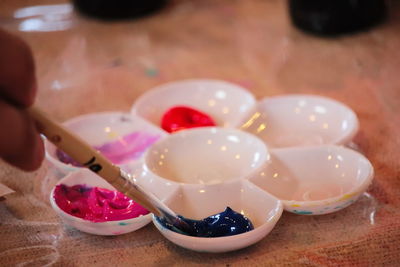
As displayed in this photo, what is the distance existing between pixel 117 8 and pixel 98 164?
1.09m

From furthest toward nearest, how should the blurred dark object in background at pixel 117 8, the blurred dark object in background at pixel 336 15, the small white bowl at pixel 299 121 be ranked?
the blurred dark object in background at pixel 117 8
the blurred dark object in background at pixel 336 15
the small white bowl at pixel 299 121

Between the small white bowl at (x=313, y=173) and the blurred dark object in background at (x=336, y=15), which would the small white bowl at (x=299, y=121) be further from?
the blurred dark object in background at (x=336, y=15)

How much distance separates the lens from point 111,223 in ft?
2.80

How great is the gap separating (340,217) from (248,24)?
0.93 metres

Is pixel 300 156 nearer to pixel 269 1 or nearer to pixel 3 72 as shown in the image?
pixel 3 72

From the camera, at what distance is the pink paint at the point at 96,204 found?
89cm

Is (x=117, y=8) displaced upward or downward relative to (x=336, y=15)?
downward

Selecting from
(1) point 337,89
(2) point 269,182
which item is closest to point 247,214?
(2) point 269,182

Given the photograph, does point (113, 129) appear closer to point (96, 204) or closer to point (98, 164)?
point (96, 204)

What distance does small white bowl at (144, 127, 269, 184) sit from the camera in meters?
1.00

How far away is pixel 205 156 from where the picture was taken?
104cm

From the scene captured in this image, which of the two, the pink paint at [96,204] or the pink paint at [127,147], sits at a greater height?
the pink paint at [96,204]

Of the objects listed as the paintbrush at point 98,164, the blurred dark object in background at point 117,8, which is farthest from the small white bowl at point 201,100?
the blurred dark object in background at point 117,8

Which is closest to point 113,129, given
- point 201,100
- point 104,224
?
point 201,100
